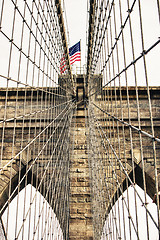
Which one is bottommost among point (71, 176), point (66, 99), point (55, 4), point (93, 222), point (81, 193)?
point (93, 222)

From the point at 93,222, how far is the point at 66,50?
12.3ft

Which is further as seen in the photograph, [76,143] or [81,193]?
[76,143]

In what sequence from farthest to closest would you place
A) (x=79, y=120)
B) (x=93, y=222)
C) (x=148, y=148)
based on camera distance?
(x=79, y=120) → (x=148, y=148) → (x=93, y=222)

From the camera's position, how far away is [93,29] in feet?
11.9

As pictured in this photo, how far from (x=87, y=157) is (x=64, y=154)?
2.19 feet

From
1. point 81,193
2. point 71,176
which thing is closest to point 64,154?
point 71,176

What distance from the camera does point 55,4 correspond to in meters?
3.40

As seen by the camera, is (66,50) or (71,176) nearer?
(66,50)

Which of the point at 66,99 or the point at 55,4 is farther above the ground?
the point at 55,4

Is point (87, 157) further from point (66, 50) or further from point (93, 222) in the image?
point (66, 50)

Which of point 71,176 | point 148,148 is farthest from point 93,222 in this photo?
point 148,148

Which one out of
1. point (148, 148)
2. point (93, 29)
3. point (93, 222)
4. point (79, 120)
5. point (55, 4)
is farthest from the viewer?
point (79, 120)

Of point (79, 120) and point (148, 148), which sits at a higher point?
point (79, 120)

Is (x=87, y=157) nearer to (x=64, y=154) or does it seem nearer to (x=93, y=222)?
(x=64, y=154)
